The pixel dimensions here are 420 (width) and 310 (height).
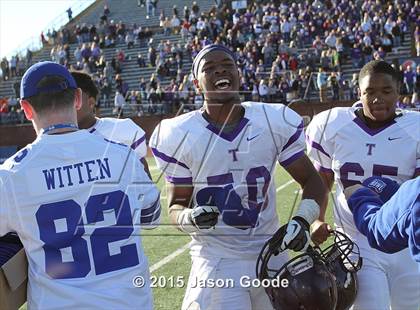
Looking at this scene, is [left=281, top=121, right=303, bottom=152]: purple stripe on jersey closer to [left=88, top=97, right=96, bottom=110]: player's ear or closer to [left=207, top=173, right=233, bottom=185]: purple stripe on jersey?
[left=207, top=173, right=233, bottom=185]: purple stripe on jersey

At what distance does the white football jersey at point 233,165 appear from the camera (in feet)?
10.5

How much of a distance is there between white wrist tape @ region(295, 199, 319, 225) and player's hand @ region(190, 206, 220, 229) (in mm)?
434

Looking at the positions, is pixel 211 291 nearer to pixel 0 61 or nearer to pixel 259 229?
pixel 259 229

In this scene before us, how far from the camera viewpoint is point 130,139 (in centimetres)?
418

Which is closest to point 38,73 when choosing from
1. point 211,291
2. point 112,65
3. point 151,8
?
point 211,291

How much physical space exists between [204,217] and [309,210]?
54cm

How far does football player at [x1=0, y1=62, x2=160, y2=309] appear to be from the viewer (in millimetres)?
2287

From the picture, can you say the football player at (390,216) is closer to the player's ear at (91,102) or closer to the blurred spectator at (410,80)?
the player's ear at (91,102)

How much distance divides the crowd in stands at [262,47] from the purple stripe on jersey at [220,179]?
41.0 ft

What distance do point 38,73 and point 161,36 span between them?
2670cm

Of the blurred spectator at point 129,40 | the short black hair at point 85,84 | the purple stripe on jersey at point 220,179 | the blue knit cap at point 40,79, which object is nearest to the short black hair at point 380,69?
the purple stripe on jersey at point 220,179

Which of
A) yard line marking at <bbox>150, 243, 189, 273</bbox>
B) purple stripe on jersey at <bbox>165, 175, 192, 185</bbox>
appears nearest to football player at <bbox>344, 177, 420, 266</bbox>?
purple stripe on jersey at <bbox>165, 175, 192, 185</bbox>

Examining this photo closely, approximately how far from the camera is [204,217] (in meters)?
2.87

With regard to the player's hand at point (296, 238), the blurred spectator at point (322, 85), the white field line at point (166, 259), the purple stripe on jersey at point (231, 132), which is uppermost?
the purple stripe on jersey at point (231, 132)
